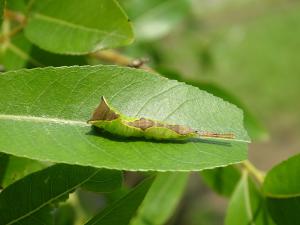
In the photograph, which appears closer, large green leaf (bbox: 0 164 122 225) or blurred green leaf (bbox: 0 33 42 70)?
large green leaf (bbox: 0 164 122 225)

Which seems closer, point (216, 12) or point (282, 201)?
point (282, 201)

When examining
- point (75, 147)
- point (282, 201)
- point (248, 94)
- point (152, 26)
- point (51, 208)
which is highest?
point (75, 147)

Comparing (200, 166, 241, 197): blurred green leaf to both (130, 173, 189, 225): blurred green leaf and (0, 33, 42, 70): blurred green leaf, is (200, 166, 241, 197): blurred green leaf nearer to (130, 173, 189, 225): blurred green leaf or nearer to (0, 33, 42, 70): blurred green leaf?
(130, 173, 189, 225): blurred green leaf

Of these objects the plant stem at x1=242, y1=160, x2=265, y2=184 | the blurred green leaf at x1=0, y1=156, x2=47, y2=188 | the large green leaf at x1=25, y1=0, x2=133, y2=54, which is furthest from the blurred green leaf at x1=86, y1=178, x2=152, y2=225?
the plant stem at x1=242, y1=160, x2=265, y2=184

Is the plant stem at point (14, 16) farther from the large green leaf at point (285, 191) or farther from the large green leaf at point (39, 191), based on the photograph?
the large green leaf at point (285, 191)

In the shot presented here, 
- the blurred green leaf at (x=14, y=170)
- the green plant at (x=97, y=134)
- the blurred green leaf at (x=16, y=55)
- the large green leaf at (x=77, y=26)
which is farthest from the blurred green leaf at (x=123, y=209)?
the blurred green leaf at (x=16, y=55)

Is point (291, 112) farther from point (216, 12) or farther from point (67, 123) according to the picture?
point (67, 123)

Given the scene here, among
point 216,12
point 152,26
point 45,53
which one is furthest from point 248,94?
point 45,53
